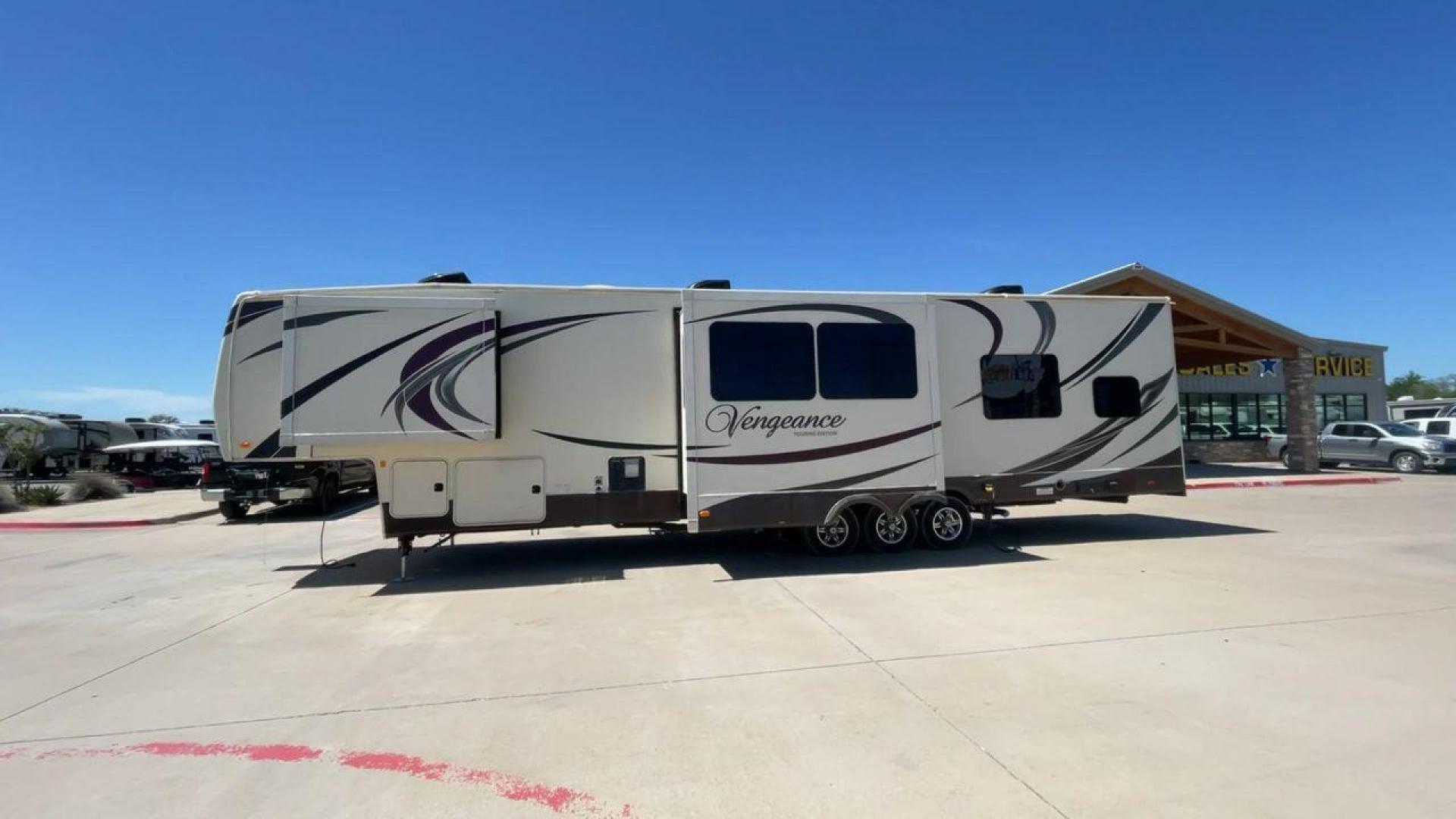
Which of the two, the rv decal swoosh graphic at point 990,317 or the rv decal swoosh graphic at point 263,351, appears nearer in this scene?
the rv decal swoosh graphic at point 263,351

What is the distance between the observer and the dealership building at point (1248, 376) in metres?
18.8

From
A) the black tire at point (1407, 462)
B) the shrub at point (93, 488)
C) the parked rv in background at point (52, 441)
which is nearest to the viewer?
the shrub at point (93, 488)

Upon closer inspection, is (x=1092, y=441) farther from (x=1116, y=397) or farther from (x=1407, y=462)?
(x=1407, y=462)

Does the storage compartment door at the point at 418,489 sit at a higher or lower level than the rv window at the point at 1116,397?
lower

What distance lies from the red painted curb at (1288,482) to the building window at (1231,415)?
8.18 m

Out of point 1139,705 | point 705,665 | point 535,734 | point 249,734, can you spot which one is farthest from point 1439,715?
point 249,734

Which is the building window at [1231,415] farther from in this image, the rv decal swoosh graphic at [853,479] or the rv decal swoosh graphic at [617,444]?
the rv decal swoosh graphic at [617,444]

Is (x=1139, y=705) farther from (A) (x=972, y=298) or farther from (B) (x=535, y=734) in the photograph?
(A) (x=972, y=298)

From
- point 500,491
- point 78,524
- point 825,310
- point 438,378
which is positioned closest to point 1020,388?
point 825,310

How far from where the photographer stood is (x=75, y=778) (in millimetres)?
3547

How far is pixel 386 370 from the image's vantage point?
757 centimetres

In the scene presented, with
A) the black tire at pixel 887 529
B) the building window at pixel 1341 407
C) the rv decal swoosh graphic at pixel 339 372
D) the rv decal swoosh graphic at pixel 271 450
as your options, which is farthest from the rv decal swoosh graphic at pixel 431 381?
the building window at pixel 1341 407

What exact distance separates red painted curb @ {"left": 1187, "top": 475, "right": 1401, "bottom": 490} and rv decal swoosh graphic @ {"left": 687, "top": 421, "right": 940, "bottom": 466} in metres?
12.2

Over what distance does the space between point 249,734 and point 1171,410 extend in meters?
10.8
